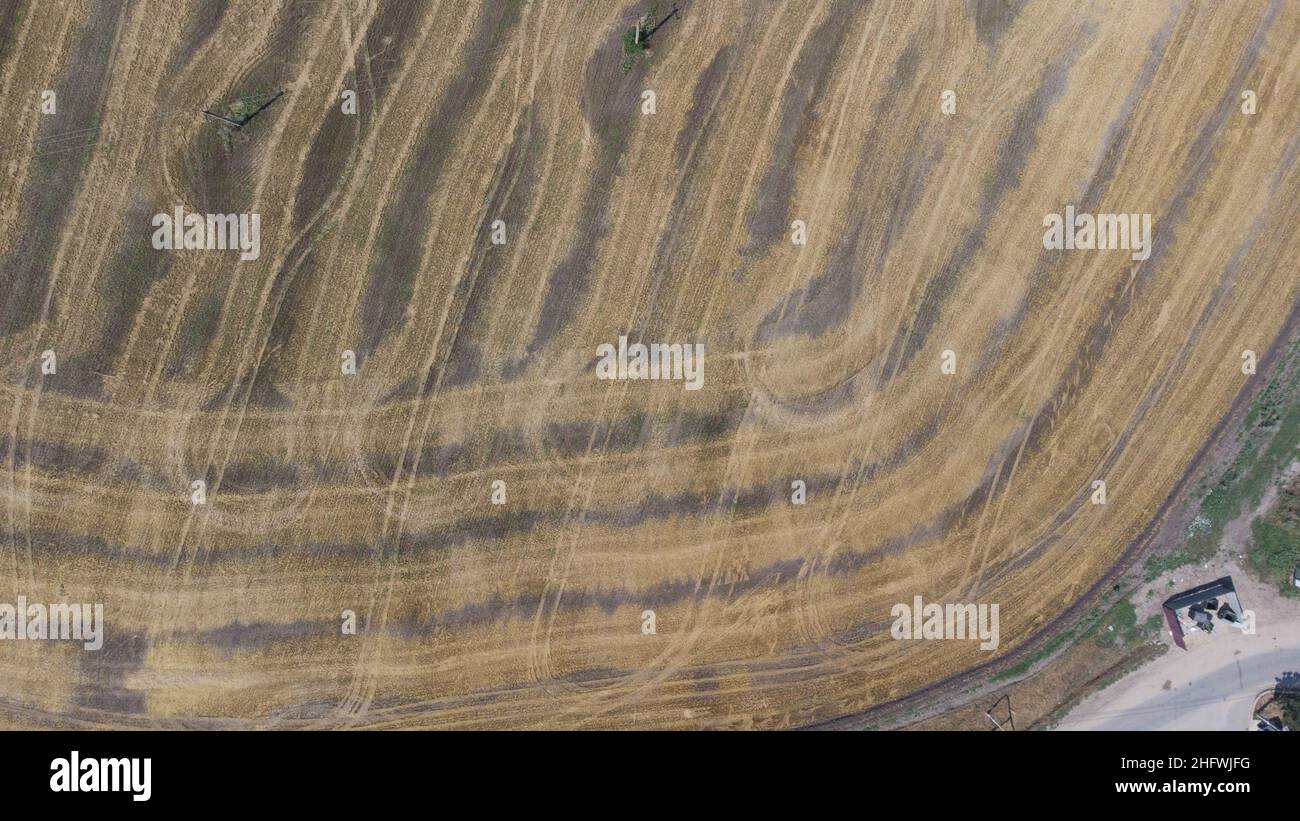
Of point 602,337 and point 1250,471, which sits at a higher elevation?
point 602,337

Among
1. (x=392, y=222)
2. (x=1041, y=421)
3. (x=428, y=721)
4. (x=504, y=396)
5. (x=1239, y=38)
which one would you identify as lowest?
(x=428, y=721)

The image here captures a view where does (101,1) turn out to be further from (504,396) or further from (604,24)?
(504,396)

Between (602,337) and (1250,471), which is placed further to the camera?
(1250,471)

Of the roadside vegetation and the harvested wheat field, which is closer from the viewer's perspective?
the harvested wheat field

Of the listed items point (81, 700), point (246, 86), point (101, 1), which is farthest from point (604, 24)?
point (81, 700)

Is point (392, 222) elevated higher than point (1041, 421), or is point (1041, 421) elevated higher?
point (392, 222)

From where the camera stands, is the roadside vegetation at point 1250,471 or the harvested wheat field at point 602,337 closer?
the harvested wheat field at point 602,337

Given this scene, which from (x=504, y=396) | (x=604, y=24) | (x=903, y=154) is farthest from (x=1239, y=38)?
(x=504, y=396)
